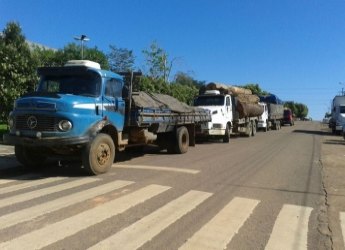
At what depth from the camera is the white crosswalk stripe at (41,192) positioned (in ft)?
26.7

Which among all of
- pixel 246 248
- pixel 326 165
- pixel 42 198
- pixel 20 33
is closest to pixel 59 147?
pixel 42 198

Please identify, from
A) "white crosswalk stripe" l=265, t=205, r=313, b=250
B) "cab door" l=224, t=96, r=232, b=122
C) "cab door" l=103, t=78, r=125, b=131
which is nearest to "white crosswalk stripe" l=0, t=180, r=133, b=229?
"cab door" l=103, t=78, r=125, b=131

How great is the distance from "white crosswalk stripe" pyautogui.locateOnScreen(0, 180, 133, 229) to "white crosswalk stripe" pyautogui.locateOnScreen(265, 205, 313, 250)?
338cm

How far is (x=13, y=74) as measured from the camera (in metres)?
19.5

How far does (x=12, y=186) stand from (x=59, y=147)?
1840mm

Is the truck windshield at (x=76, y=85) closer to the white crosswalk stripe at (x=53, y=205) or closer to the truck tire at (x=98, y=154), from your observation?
the truck tire at (x=98, y=154)

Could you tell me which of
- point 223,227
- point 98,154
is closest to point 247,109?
point 98,154

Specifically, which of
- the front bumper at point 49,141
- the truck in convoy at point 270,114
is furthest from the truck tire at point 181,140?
the truck in convoy at point 270,114

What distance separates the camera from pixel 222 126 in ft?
77.2

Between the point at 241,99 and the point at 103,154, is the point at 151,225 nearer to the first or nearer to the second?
the point at 103,154

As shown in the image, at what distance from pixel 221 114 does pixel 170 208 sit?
16150mm

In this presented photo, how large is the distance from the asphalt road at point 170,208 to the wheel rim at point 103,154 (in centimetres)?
37

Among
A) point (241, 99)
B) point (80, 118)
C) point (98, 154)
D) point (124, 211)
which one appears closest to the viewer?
point (124, 211)

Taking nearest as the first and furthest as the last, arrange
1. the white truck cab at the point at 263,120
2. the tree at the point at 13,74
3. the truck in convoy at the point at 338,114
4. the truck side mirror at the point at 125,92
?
1. the truck side mirror at the point at 125,92
2. the tree at the point at 13,74
3. the truck in convoy at the point at 338,114
4. the white truck cab at the point at 263,120
